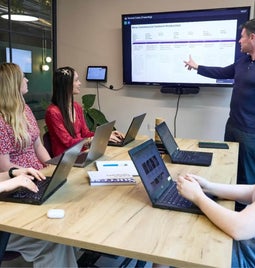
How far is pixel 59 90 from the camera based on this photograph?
2.58 metres

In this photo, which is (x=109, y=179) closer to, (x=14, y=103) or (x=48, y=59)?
(x=14, y=103)

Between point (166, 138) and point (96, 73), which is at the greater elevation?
point (96, 73)

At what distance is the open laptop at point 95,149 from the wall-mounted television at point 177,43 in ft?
6.10

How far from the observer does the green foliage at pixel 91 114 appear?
4008 mm

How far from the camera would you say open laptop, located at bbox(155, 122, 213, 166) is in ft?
6.37

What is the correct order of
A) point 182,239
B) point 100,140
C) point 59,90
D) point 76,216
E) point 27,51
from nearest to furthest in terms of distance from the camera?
1. point 182,239
2. point 76,216
3. point 100,140
4. point 59,90
5. point 27,51

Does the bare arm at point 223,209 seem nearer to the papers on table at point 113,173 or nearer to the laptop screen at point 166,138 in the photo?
the papers on table at point 113,173

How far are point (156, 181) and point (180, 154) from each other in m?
0.81

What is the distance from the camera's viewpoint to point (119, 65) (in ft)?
13.3

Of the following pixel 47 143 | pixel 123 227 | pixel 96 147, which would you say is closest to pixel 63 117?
pixel 47 143

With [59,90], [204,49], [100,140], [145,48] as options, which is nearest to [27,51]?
[145,48]

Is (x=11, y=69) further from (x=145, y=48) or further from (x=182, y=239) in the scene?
(x=145, y=48)

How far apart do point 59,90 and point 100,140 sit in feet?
2.66

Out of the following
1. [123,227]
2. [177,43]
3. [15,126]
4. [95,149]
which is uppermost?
Result: [177,43]
